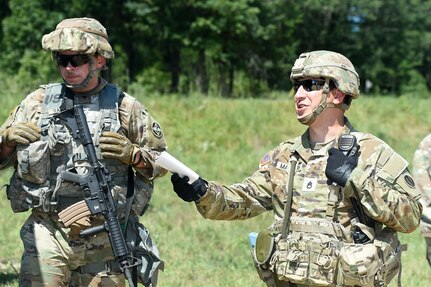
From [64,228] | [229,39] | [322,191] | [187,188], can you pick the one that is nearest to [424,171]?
[322,191]

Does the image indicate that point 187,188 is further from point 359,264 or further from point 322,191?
point 359,264

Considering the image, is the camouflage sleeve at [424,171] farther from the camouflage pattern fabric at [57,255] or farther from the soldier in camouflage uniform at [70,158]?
the camouflage pattern fabric at [57,255]

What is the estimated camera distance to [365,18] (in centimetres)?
3881

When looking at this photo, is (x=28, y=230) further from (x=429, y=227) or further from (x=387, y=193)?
(x=429, y=227)

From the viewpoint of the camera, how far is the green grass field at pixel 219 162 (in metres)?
7.72

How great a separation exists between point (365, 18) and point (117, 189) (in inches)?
1416

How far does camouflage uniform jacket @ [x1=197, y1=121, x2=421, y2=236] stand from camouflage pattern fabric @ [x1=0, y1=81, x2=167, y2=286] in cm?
72

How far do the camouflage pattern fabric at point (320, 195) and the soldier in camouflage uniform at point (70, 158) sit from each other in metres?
0.72

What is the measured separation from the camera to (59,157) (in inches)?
170

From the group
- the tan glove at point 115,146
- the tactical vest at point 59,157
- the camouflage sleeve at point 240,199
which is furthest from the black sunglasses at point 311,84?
the tactical vest at point 59,157

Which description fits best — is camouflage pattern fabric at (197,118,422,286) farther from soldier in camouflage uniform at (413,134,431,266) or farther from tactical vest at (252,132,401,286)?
soldier in camouflage uniform at (413,134,431,266)

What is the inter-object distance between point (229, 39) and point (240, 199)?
2572cm

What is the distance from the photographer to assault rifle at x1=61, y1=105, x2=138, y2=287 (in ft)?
13.8

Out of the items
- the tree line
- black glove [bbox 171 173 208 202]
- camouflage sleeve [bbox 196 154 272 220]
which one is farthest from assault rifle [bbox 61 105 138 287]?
the tree line
